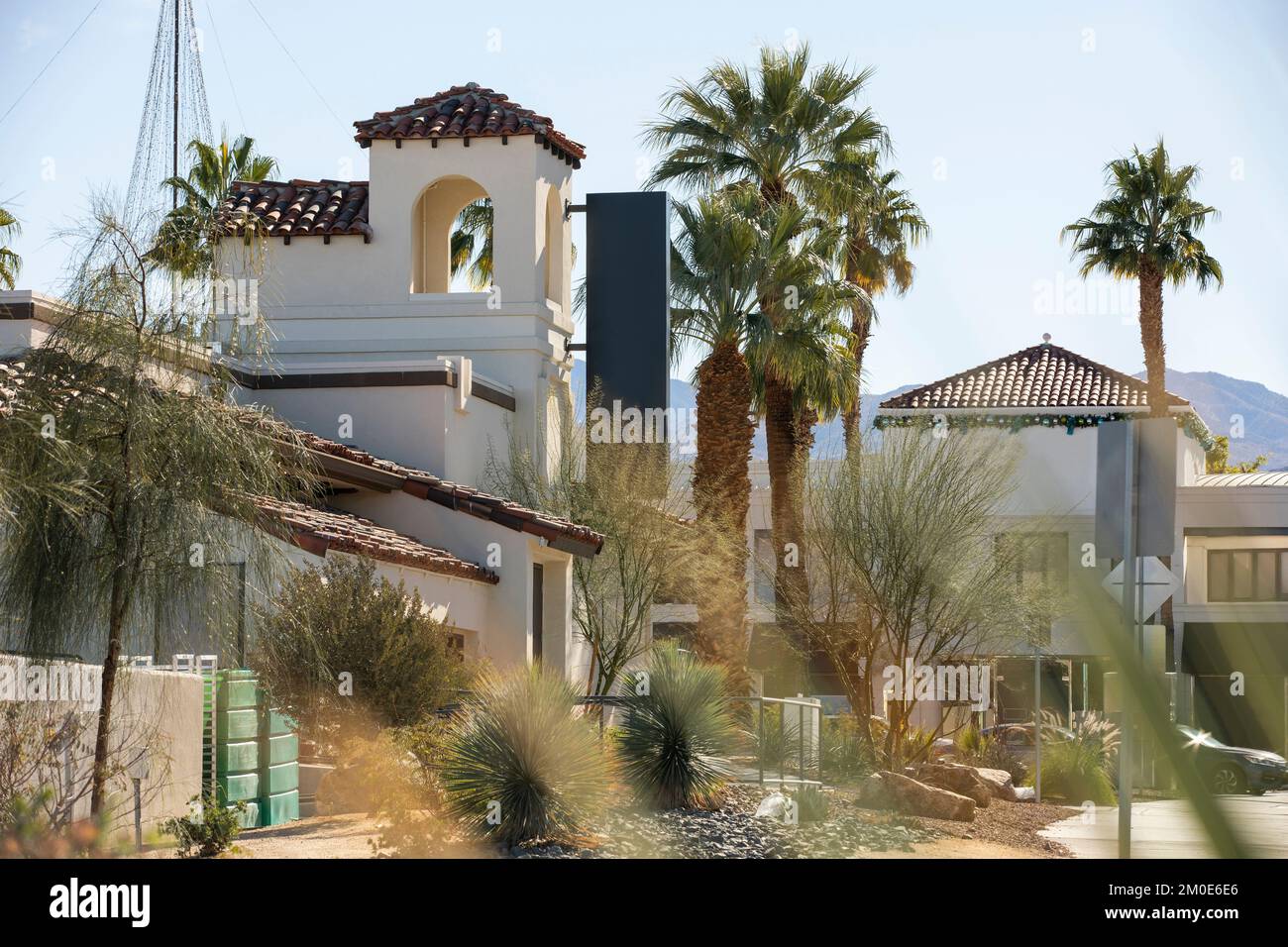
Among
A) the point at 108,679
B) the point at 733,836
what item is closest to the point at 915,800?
the point at 733,836

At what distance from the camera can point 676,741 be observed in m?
16.0

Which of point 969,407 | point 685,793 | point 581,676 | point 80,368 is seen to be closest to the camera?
point 80,368

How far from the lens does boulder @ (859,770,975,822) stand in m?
18.3

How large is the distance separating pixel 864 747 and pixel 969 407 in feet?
78.1

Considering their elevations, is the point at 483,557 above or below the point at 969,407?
below

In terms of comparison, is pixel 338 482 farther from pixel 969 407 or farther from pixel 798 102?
pixel 969 407

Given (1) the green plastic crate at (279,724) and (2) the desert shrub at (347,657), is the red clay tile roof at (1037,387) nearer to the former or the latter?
(2) the desert shrub at (347,657)

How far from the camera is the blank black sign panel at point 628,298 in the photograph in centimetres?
3008

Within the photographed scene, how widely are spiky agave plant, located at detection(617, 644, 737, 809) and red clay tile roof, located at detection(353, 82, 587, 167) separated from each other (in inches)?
630

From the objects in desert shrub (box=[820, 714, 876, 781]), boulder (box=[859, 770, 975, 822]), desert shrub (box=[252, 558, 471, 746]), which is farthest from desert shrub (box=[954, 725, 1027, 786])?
desert shrub (box=[252, 558, 471, 746])

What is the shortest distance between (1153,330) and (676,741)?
33.5m

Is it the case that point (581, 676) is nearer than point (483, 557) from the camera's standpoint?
No
